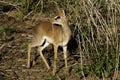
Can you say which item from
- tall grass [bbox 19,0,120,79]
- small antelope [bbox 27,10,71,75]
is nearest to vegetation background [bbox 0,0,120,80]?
tall grass [bbox 19,0,120,79]

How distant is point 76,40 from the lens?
5652 mm

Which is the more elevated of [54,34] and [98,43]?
[54,34]

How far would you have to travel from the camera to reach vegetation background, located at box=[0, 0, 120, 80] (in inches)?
190

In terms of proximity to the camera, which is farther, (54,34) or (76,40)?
(76,40)

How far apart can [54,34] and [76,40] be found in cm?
64

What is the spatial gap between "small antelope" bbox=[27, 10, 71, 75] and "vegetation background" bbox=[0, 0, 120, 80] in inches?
6.5

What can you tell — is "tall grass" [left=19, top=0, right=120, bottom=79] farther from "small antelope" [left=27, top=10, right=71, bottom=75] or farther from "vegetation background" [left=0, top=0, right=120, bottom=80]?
"small antelope" [left=27, top=10, right=71, bottom=75]

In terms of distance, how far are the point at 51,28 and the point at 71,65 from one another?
0.53 m

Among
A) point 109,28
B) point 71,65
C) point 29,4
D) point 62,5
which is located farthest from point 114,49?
point 29,4

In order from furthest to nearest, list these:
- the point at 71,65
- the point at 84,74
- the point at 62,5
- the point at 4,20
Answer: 1. the point at 4,20
2. the point at 62,5
3. the point at 71,65
4. the point at 84,74

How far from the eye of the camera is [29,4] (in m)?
6.83

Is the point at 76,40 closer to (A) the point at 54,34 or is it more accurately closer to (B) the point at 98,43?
(B) the point at 98,43

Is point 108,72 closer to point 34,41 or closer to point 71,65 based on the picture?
point 71,65

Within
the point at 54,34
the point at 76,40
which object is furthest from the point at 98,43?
the point at 54,34
